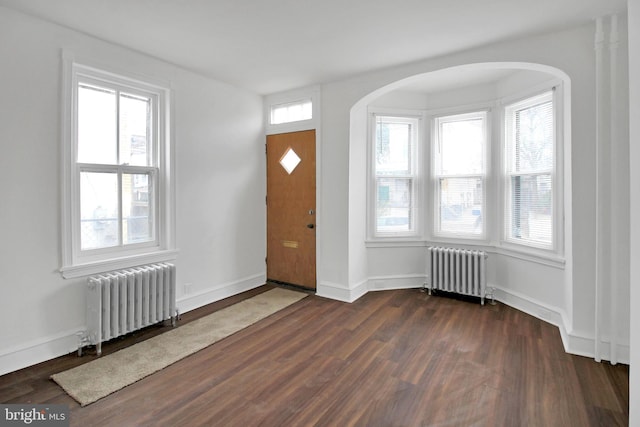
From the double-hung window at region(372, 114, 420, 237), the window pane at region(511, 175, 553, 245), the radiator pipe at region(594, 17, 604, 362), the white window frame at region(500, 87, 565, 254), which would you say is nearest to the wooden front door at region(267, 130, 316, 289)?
Answer: the double-hung window at region(372, 114, 420, 237)

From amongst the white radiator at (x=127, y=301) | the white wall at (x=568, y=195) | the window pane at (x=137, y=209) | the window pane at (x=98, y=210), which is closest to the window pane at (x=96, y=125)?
the window pane at (x=98, y=210)

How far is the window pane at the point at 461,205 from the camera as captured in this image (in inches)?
165

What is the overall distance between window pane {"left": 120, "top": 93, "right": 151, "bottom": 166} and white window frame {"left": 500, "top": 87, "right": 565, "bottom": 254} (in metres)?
4.11

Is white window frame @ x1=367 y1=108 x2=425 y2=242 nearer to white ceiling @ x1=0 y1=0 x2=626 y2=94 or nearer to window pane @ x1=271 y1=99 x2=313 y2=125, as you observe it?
window pane @ x1=271 y1=99 x2=313 y2=125

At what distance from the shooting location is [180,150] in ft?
11.7

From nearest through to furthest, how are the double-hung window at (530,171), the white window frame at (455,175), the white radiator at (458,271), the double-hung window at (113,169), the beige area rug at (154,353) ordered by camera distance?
1. the beige area rug at (154,353)
2. the double-hung window at (113,169)
3. the double-hung window at (530,171)
4. the white radiator at (458,271)
5. the white window frame at (455,175)

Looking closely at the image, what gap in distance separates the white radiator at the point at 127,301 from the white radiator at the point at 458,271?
316 cm

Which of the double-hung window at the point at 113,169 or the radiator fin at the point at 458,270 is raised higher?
the double-hung window at the point at 113,169

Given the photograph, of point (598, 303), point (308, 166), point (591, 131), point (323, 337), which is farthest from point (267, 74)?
point (598, 303)

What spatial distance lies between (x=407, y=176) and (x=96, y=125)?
11.9 feet

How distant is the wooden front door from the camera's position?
430 centimetres

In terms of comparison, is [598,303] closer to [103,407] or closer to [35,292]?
[103,407]

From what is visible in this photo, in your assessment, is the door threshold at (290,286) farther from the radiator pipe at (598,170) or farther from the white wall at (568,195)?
the radiator pipe at (598,170)

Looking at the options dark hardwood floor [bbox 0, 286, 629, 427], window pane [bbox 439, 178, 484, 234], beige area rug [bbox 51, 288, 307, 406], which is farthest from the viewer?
window pane [bbox 439, 178, 484, 234]
